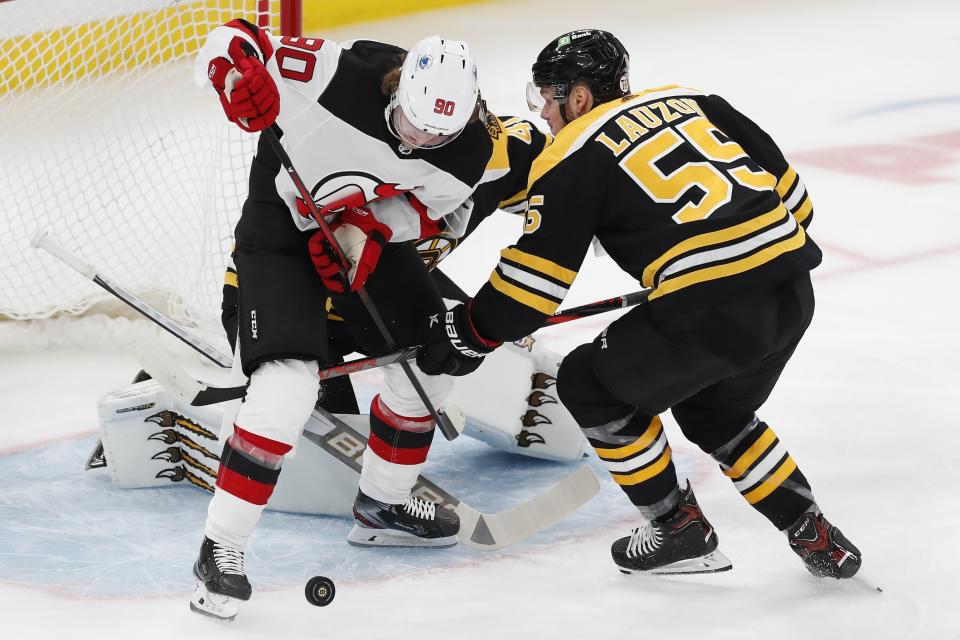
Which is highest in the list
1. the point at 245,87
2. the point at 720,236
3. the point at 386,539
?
the point at 245,87

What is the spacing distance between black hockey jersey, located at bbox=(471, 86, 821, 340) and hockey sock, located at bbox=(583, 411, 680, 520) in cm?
25

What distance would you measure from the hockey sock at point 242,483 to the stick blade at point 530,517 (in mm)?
501

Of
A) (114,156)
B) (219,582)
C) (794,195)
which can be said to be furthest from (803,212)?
(114,156)

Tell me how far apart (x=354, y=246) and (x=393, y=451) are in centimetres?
44

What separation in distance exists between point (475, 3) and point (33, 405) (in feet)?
12.9

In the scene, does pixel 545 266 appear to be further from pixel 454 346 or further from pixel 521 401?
pixel 521 401

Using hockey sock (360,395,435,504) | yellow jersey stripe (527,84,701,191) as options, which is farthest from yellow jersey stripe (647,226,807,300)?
hockey sock (360,395,435,504)

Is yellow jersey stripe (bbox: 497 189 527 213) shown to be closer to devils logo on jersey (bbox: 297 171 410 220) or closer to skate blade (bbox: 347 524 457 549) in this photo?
devils logo on jersey (bbox: 297 171 410 220)

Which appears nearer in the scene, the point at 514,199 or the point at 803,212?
the point at 803,212

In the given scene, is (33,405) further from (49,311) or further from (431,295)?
(431,295)

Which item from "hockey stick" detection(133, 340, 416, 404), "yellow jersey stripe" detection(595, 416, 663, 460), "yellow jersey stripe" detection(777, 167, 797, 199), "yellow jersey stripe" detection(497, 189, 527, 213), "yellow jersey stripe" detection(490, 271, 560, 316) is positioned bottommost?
"hockey stick" detection(133, 340, 416, 404)

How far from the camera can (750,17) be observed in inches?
260

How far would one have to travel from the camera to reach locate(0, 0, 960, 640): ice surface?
89.4 inches

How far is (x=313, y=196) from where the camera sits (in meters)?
2.31
